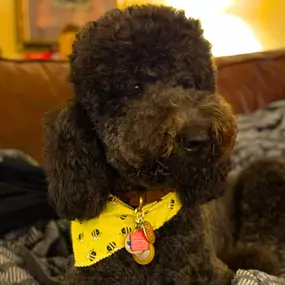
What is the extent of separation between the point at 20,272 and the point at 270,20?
89.6 inches

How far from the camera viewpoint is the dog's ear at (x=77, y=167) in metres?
1.13

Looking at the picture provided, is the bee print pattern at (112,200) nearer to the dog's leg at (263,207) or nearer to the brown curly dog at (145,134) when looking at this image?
the brown curly dog at (145,134)

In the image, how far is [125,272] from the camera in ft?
3.82

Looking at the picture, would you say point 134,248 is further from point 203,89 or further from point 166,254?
point 203,89

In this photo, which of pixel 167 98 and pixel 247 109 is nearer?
pixel 167 98

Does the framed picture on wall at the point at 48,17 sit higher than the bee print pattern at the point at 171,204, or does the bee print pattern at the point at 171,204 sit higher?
the bee print pattern at the point at 171,204

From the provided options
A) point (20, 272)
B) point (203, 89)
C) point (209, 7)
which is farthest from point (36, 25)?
point (203, 89)

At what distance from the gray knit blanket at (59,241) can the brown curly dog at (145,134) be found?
154 mm

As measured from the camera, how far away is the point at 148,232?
115cm

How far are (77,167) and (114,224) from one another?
0.13m

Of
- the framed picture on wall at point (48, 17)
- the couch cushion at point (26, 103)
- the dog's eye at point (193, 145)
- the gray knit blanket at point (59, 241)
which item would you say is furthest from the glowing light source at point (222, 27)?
the dog's eye at point (193, 145)

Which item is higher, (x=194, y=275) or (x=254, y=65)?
(x=254, y=65)

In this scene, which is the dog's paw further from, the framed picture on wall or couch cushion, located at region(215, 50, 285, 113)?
the framed picture on wall

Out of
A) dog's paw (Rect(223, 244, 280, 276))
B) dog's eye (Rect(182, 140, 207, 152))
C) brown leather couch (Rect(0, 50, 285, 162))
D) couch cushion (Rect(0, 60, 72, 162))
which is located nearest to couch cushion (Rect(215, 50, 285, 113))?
brown leather couch (Rect(0, 50, 285, 162))
